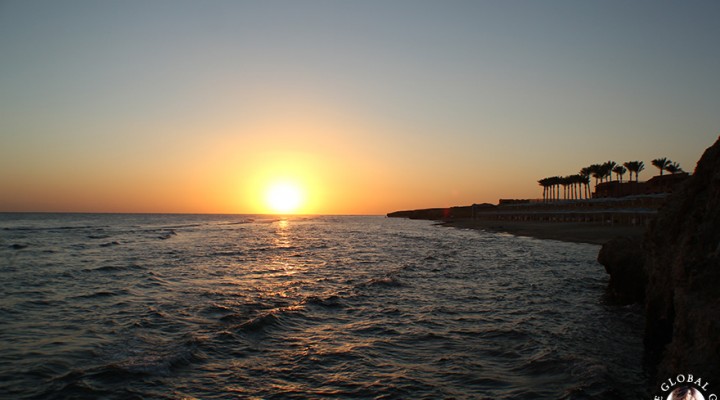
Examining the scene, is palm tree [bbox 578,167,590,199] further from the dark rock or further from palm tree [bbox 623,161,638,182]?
the dark rock

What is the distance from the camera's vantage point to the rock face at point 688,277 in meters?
6.01

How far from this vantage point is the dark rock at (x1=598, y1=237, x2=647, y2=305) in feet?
49.0

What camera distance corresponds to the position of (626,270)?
1521cm

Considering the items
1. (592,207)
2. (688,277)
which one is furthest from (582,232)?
(688,277)

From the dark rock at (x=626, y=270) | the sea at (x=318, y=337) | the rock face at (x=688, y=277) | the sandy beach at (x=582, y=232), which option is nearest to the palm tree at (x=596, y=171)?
the sandy beach at (x=582, y=232)

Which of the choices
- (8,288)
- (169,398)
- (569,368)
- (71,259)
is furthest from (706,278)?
(71,259)

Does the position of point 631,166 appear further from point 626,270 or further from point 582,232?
point 626,270

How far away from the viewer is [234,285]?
20953 millimetres

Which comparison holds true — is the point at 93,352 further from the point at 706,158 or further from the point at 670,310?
the point at 706,158

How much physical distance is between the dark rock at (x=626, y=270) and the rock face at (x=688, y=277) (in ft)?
13.9

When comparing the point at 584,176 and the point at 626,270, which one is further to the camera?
the point at 584,176

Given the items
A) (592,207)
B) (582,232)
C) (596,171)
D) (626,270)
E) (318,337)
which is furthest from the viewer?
(596,171)

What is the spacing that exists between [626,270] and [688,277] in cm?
876

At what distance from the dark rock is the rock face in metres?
4.22
